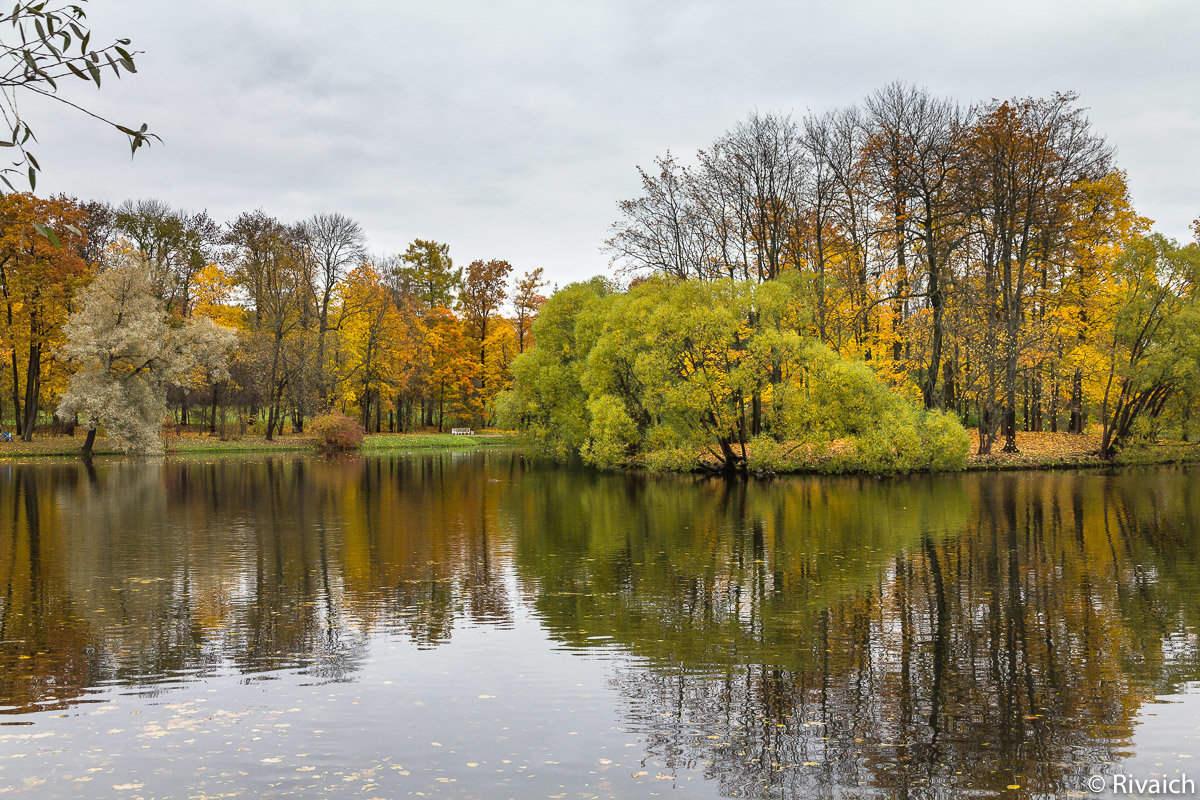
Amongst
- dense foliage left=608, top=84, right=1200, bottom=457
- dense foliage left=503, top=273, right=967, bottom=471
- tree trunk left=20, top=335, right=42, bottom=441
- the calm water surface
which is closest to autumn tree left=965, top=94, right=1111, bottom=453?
dense foliage left=608, top=84, right=1200, bottom=457

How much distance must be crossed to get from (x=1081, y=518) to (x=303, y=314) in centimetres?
5496

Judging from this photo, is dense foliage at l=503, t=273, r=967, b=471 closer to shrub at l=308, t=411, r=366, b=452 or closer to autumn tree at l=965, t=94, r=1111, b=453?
autumn tree at l=965, t=94, r=1111, b=453

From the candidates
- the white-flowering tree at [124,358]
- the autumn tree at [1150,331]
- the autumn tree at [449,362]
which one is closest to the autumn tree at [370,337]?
the autumn tree at [449,362]

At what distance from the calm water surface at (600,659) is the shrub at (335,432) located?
35.2 metres

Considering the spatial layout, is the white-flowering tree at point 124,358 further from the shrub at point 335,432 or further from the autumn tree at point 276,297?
the autumn tree at point 276,297

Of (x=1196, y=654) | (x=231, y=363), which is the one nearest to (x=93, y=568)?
(x=1196, y=654)

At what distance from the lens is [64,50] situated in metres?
4.64

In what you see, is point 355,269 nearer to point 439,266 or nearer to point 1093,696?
point 439,266

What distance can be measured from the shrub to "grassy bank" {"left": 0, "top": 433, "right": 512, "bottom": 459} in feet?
3.41

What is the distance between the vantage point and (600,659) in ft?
31.9

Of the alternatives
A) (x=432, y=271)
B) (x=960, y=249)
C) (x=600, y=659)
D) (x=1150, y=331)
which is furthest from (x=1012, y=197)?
(x=432, y=271)

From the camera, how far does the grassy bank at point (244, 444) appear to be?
162ft

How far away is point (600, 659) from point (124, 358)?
1822 inches

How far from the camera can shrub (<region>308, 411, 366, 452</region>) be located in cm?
5625
